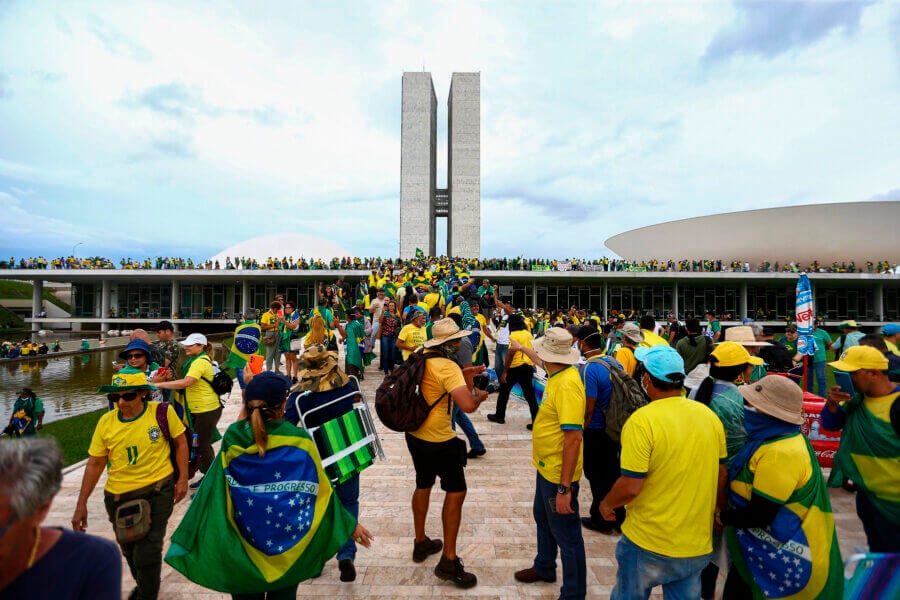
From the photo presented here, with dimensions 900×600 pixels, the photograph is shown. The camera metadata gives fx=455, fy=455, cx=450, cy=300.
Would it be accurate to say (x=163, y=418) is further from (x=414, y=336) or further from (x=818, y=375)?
(x=818, y=375)

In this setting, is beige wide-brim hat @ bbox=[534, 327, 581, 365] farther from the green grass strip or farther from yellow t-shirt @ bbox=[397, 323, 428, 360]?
the green grass strip

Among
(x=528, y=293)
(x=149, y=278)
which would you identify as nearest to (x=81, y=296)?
(x=149, y=278)

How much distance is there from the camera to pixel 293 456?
2107 mm

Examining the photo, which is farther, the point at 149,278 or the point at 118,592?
the point at 149,278

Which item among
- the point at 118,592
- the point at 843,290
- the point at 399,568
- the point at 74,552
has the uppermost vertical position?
the point at 843,290

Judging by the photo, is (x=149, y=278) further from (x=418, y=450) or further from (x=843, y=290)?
(x=843, y=290)

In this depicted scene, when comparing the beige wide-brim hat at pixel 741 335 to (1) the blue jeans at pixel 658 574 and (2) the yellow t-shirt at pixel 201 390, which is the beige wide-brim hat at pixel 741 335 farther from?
(2) the yellow t-shirt at pixel 201 390

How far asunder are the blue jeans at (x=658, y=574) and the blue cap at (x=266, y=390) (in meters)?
1.86

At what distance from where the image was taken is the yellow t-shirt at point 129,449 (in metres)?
2.78

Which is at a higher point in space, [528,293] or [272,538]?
[528,293]

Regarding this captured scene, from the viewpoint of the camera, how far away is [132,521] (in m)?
2.72

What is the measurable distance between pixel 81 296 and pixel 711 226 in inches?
2478

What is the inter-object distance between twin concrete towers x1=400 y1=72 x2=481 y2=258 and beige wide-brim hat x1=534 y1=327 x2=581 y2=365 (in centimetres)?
4481

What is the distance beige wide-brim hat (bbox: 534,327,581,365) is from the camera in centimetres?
287
